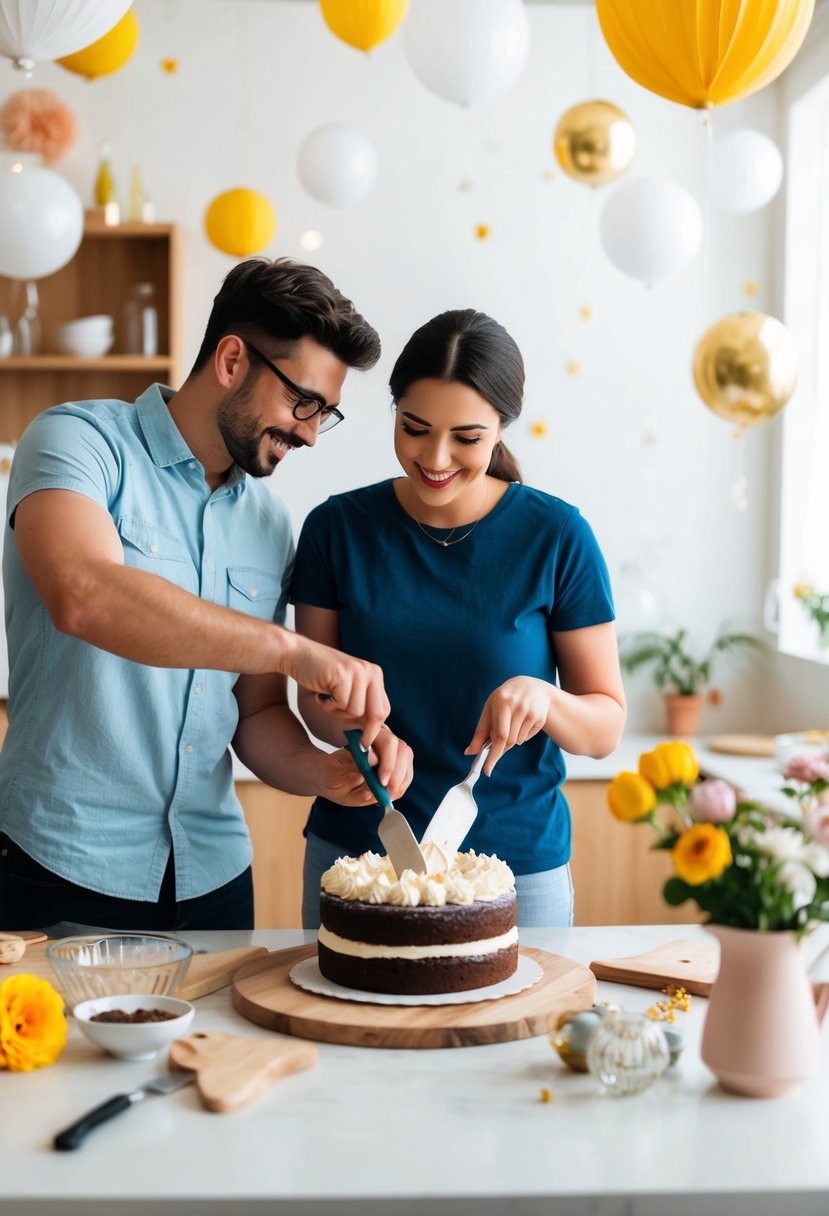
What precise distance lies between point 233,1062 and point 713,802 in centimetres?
53

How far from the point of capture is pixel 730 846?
1.22 m

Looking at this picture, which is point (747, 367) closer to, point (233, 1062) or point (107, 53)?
point (107, 53)

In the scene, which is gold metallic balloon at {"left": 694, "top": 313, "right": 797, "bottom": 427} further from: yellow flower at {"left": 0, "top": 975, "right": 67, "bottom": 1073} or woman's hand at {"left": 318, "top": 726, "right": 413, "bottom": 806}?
yellow flower at {"left": 0, "top": 975, "right": 67, "bottom": 1073}

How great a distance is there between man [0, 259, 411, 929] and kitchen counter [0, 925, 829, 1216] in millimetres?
449

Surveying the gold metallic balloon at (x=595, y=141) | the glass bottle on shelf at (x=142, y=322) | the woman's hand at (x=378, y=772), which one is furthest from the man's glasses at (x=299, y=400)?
the glass bottle on shelf at (x=142, y=322)

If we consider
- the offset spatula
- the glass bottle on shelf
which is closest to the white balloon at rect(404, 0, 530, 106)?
the glass bottle on shelf

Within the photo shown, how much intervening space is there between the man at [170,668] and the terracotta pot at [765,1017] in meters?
0.57

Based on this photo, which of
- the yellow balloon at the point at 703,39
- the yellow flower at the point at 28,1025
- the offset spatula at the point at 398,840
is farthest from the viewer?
the yellow balloon at the point at 703,39

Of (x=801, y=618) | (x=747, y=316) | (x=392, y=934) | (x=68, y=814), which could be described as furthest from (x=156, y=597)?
(x=801, y=618)

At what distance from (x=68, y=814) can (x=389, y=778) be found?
434 mm

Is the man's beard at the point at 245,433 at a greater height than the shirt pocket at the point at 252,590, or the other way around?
the man's beard at the point at 245,433

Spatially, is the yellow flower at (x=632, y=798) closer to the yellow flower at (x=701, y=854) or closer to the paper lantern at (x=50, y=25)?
the yellow flower at (x=701, y=854)

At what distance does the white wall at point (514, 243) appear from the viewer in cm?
429

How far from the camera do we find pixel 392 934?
1.51m
